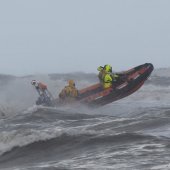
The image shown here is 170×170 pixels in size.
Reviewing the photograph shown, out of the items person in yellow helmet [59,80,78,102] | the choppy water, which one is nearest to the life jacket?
person in yellow helmet [59,80,78,102]

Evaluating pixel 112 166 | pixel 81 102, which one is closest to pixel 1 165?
pixel 112 166

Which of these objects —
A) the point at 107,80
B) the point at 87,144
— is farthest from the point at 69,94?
the point at 87,144

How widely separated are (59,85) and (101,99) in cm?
1149

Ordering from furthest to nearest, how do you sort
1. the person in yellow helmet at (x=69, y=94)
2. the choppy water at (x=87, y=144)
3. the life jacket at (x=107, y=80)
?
the person in yellow helmet at (x=69, y=94) → the life jacket at (x=107, y=80) → the choppy water at (x=87, y=144)

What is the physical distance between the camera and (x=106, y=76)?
22.2 meters

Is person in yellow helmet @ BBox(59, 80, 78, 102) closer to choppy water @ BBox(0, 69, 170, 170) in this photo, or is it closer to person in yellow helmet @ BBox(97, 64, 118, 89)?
person in yellow helmet @ BBox(97, 64, 118, 89)

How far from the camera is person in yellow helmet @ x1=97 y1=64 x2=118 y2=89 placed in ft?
→ 72.4

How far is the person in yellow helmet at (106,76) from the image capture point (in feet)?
72.4

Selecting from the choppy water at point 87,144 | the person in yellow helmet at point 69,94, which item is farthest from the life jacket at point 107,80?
the choppy water at point 87,144

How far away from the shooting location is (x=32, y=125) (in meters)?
16.4

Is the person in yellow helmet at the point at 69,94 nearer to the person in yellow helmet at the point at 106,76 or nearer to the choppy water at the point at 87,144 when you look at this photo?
the person in yellow helmet at the point at 106,76

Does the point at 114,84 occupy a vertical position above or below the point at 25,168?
above

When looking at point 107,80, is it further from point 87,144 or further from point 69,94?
point 87,144

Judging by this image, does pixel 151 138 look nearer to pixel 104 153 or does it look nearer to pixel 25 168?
pixel 104 153
